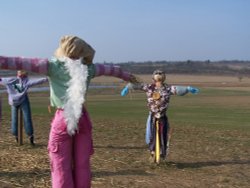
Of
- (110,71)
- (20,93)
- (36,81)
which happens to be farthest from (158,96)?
(20,93)

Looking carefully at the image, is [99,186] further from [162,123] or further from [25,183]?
[162,123]

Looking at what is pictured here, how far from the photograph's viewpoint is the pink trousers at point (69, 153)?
570cm

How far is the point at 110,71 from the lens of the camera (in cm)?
625

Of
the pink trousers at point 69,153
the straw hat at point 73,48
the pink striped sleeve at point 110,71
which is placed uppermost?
the straw hat at point 73,48

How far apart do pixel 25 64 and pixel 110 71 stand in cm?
111

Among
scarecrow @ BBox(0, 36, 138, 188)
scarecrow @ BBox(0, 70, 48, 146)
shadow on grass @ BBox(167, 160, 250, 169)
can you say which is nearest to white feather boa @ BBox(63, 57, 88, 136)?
scarecrow @ BBox(0, 36, 138, 188)

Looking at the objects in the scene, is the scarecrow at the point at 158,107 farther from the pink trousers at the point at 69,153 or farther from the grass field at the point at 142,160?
the pink trousers at the point at 69,153

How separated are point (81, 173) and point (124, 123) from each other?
1128 centimetres

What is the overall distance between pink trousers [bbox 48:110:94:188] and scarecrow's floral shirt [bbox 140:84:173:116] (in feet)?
12.5

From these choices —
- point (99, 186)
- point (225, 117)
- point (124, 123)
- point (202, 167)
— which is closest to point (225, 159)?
point (202, 167)

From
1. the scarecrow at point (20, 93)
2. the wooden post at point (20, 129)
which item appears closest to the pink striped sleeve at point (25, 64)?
the scarecrow at point (20, 93)

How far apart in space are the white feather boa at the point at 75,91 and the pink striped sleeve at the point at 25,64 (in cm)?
25

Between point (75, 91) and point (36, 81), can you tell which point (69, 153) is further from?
point (36, 81)

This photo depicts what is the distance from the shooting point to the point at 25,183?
810cm
